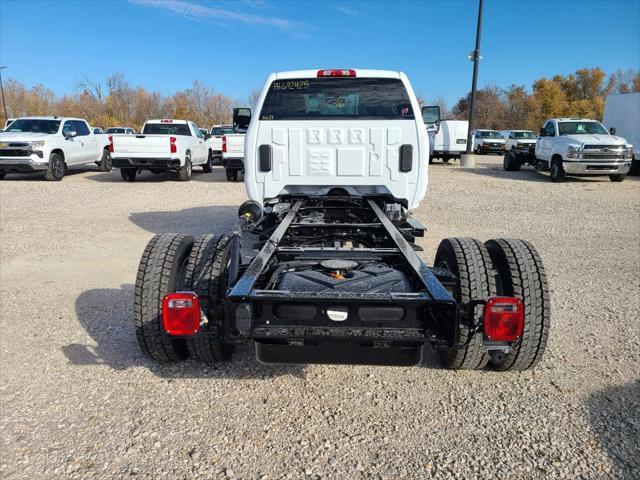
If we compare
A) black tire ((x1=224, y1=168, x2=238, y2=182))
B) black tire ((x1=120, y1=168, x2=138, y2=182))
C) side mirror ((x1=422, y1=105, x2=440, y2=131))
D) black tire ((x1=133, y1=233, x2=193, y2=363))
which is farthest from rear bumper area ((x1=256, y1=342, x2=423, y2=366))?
black tire ((x1=120, y1=168, x2=138, y2=182))

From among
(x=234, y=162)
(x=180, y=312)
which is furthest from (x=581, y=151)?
(x=180, y=312)

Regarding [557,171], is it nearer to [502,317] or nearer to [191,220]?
[191,220]

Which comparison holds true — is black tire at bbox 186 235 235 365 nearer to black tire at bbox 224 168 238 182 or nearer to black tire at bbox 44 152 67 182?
black tire at bbox 224 168 238 182

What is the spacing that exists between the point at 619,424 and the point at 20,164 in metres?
16.3

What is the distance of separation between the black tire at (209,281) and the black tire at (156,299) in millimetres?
106

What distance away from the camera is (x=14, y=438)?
2654mm

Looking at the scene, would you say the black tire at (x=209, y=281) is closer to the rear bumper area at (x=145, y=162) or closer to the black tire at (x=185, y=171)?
the rear bumper area at (x=145, y=162)

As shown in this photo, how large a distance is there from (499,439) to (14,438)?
2.72 metres

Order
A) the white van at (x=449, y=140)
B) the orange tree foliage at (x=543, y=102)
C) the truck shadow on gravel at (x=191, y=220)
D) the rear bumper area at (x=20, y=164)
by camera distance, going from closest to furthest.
→ the truck shadow on gravel at (x=191, y=220)
the rear bumper area at (x=20, y=164)
the white van at (x=449, y=140)
the orange tree foliage at (x=543, y=102)

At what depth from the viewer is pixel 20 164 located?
1445 cm

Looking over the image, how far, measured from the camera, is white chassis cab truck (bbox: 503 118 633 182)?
14.6m

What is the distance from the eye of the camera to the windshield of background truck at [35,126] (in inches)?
613

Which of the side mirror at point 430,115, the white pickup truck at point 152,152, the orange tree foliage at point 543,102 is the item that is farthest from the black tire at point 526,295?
the orange tree foliage at point 543,102

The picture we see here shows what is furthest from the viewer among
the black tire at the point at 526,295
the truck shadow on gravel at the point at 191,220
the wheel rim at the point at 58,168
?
the wheel rim at the point at 58,168
